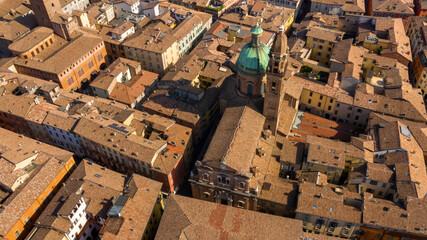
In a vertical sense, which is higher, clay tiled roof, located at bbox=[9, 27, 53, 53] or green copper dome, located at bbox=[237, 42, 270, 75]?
green copper dome, located at bbox=[237, 42, 270, 75]

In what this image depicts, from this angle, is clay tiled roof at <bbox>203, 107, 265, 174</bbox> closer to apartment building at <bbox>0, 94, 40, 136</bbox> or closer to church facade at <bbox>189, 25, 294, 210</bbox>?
church facade at <bbox>189, 25, 294, 210</bbox>

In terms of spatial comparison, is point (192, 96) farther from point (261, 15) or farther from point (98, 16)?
point (98, 16)

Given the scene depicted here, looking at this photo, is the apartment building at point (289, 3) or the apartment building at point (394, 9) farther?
the apartment building at point (289, 3)

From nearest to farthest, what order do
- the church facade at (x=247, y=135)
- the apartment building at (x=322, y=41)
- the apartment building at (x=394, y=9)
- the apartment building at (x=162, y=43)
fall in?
1. the church facade at (x=247, y=135)
2. the apartment building at (x=162, y=43)
3. the apartment building at (x=322, y=41)
4. the apartment building at (x=394, y=9)

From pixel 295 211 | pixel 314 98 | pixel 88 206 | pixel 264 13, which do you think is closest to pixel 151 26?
pixel 264 13

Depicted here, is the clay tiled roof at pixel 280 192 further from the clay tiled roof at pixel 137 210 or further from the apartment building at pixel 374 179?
the clay tiled roof at pixel 137 210

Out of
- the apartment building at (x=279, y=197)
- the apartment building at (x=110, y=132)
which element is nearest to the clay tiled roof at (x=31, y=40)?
the apartment building at (x=110, y=132)

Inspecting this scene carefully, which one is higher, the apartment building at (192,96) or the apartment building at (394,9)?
the apartment building at (394,9)

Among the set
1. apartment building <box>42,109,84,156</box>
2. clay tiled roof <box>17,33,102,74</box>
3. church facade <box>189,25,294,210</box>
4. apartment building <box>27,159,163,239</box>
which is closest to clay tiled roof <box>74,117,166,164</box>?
apartment building <box>42,109,84,156</box>
